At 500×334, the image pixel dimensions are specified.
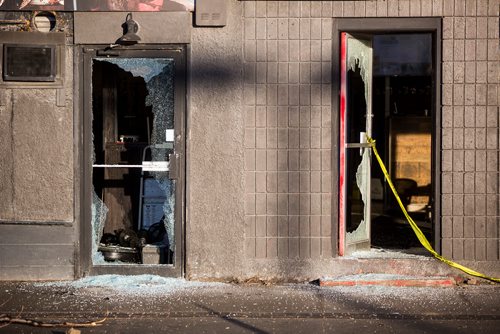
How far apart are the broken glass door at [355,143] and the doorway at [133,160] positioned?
1.74 m

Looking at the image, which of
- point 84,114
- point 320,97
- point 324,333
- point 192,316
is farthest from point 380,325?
point 84,114

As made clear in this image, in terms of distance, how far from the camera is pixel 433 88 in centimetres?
817

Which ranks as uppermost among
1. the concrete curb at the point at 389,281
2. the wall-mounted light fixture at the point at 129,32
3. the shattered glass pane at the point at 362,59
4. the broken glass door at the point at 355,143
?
the wall-mounted light fixture at the point at 129,32

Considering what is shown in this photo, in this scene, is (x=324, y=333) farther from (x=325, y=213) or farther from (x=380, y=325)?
(x=325, y=213)

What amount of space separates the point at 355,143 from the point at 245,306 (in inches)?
95.6

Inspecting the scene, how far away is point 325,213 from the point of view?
8.13 m

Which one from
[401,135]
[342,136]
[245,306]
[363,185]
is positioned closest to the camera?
[245,306]

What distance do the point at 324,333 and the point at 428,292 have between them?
1.86 meters

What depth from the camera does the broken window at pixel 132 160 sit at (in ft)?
27.3

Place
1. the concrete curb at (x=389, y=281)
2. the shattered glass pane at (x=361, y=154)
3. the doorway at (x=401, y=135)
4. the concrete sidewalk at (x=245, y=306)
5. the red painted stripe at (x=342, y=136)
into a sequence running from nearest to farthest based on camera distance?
the concrete sidewalk at (x=245, y=306) → the concrete curb at (x=389, y=281) → the red painted stripe at (x=342, y=136) → the shattered glass pane at (x=361, y=154) → the doorway at (x=401, y=135)

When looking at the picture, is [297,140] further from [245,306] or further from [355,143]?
[245,306]

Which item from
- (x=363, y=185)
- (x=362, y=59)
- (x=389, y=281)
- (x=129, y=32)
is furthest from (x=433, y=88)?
(x=129, y=32)

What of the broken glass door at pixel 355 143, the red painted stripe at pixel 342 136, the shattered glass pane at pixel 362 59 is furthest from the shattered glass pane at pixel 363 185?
the shattered glass pane at pixel 362 59

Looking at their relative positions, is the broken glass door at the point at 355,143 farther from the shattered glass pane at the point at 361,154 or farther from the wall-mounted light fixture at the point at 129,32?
the wall-mounted light fixture at the point at 129,32
